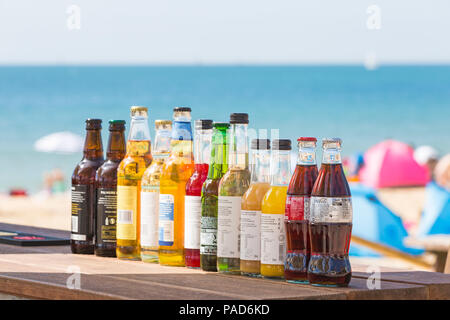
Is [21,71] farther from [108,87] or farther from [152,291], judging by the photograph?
[152,291]

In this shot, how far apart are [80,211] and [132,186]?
0.71ft

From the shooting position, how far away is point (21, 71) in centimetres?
5662

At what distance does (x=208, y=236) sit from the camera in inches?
85.2

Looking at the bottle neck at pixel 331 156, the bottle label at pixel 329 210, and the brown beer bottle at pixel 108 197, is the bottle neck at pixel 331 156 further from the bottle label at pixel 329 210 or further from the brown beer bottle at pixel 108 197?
the brown beer bottle at pixel 108 197

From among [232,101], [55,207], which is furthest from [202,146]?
[232,101]

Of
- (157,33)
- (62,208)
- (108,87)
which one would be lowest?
(62,208)

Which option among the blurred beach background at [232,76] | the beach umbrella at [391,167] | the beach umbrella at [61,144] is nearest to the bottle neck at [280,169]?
the beach umbrella at [61,144]

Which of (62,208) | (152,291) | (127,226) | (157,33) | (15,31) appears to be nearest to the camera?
(152,291)

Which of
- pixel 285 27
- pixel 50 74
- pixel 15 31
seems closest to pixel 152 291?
pixel 15 31

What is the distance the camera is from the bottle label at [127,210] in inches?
92.7

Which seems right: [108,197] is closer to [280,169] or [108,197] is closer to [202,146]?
[202,146]

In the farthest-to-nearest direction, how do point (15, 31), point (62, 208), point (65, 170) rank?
point (15, 31) → point (65, 170) → point (62, 208)

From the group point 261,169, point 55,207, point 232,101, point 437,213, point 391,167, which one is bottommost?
point 55,207
